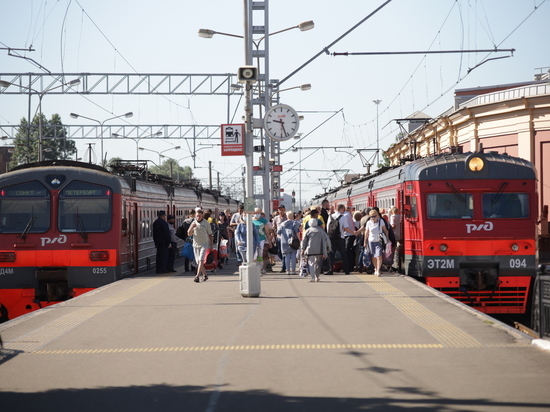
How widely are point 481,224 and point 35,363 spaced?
1035cm

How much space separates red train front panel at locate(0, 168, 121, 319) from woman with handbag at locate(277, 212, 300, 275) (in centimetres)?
469

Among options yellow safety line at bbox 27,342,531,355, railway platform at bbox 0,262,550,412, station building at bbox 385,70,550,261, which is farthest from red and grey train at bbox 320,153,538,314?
station building at bbox 385,70,550,261

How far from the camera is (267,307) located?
14.1 metres

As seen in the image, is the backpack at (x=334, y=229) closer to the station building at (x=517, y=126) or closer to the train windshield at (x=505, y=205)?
the train windshield at (x=505, y=205)

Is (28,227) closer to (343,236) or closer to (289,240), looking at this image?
(289,240)

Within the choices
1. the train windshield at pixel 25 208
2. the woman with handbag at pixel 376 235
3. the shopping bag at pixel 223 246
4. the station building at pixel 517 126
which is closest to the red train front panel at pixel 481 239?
the woman with handbag at pixel 376 235

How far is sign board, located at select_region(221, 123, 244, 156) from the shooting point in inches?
669

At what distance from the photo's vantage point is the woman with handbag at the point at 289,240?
20.5m

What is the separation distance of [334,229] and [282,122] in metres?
3.22

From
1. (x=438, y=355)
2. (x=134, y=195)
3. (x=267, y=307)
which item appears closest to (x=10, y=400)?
(x=438, y=355)

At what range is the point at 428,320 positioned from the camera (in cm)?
1216

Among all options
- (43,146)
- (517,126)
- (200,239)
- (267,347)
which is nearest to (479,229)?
(200,239)

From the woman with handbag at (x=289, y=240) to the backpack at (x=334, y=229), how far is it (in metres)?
0.87

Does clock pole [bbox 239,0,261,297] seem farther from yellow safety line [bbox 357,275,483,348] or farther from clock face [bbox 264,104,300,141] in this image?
clock face [bbox 264,104,300,141]
